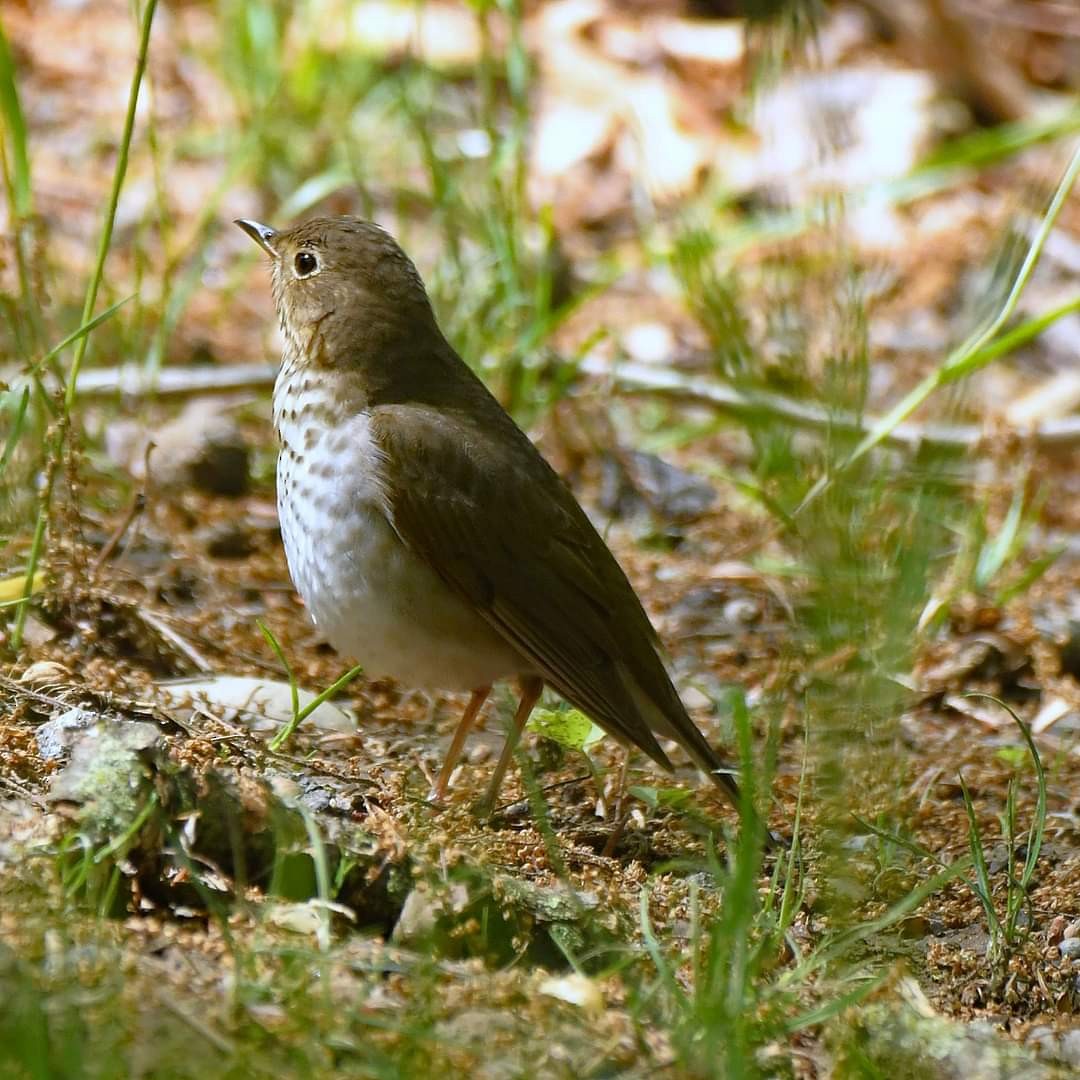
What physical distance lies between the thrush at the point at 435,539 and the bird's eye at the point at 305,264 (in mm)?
63

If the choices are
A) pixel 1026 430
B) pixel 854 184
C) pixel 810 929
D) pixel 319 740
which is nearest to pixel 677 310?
pixel 854 184

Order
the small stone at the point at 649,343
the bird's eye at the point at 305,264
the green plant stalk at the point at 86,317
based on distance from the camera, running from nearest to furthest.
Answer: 1. the green plant stalk at the point at 86,317
2. the bird's eye at the point at 305,264
3. the small stone at the point at 649,343

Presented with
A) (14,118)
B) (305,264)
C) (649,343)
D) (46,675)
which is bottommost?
(46,675)

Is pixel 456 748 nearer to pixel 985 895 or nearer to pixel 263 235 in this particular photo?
pixel 985 895

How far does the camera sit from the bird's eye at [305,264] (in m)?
4.27

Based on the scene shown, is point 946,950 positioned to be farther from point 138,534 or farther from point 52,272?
point 52,272

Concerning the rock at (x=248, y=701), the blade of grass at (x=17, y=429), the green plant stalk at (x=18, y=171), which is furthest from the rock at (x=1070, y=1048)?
the green plant stalk at (x=18, y=171)

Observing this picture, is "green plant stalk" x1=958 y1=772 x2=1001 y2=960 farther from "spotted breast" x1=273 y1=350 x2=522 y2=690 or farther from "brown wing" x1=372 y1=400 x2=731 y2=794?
"spotted breast" x1=273 y1=350 x2=522 y2=690

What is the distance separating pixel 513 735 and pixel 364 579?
0.47 meters

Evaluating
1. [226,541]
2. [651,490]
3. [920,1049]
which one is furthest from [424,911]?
[651,490]

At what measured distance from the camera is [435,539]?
383cm

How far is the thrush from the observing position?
377cm

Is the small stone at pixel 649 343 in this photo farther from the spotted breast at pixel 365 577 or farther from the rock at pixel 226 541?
the spotted breast at pixel 365 577

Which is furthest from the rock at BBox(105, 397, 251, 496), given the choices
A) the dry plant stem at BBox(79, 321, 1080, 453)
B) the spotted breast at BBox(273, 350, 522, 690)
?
the spotted breast at BBox(273, 350, 522, 690)
